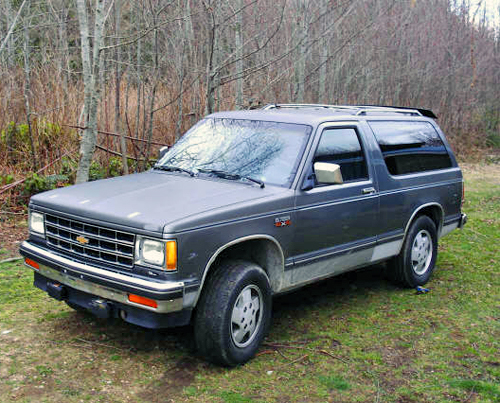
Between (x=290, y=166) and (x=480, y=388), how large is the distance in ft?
7.35

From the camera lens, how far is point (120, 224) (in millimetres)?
4141

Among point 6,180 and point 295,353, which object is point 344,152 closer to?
point 295,353

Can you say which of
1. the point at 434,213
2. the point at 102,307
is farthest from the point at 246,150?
the point at 434,213

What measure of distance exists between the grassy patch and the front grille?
31.2 inches

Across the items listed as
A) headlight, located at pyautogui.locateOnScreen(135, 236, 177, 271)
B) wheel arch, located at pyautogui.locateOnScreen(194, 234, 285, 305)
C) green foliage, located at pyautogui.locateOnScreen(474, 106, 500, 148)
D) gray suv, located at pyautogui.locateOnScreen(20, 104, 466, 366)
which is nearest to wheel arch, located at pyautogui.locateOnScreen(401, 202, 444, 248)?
gray suv, located at pyautogui.locateOnScreen(20, 104, 466, 366)

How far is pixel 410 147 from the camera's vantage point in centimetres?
651

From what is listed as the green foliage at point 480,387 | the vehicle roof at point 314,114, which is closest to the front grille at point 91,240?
the vehicle roof at point 314,114

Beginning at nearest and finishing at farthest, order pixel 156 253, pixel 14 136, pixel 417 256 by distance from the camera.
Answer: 1. pixel 156 253
2. pixel 417 256
3. pixel 14 136

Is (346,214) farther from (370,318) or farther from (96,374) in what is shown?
(96,374)

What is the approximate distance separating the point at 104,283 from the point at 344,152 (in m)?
2.60

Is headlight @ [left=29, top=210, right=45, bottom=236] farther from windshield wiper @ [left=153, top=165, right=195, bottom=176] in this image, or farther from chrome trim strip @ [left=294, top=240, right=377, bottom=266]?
chrome trim strip @ [left=294, top=240, right=377, bottom=266]

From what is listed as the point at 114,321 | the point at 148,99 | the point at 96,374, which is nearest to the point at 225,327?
the point at 96,374

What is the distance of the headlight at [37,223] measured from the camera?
15.7 ft

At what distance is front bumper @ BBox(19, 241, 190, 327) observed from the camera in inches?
156
